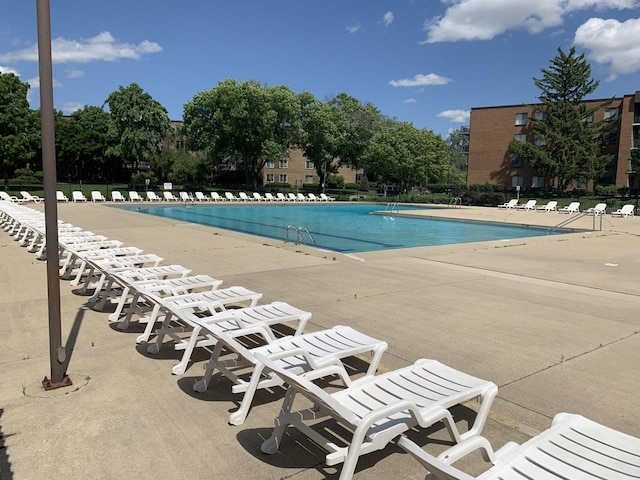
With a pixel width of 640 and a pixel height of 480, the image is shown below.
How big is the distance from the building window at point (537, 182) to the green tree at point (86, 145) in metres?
47.3

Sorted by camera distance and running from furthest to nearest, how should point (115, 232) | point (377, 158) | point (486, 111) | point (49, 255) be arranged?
point (486, 111) → point (377, 158) → point (115, 232) → point (49, 255)

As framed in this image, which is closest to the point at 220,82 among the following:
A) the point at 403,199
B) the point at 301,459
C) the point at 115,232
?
the point at 403,199

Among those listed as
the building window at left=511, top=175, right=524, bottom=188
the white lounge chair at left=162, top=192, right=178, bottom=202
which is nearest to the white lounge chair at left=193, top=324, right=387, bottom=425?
the white lounge chair at left=162, top=192, right=178, bottom=202

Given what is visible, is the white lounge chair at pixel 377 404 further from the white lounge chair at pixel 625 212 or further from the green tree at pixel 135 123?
the green tree at pixel 135 123

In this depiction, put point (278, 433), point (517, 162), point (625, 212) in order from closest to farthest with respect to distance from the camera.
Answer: point (278, 433)
point (625, 212)
point (517, 162)

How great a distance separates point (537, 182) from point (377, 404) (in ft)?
185

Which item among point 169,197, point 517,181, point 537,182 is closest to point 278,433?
point 169,197

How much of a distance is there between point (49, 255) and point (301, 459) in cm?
256

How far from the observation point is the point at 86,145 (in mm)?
59812

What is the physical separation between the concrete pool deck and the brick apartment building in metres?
46.3

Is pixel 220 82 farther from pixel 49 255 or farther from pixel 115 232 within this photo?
pixel 49 255

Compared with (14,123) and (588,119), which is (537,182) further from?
(14,123)

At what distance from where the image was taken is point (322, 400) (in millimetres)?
2676

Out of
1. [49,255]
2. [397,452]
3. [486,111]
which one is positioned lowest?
[397,452]
